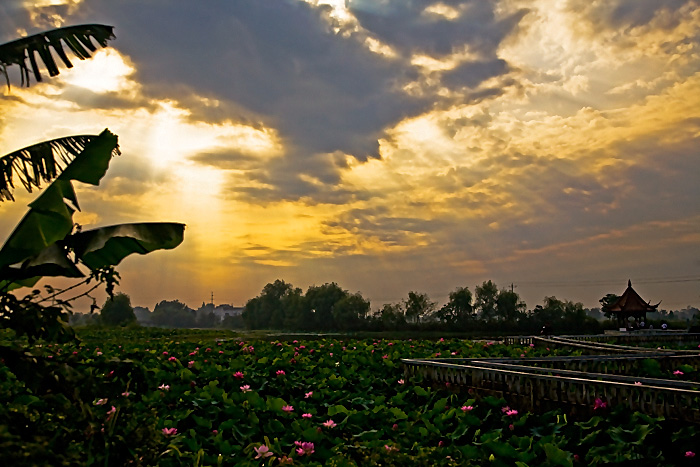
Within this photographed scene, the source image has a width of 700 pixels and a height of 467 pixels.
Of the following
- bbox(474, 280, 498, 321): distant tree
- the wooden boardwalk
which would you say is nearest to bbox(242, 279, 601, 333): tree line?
bbox(474, 280, 498, 321): distant tree

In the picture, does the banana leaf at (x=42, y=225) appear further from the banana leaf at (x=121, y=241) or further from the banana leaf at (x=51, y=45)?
the banana leaf at (x=51, y=45)

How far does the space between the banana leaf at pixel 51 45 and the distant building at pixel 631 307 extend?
3320cm

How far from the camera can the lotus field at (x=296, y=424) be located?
460 cm

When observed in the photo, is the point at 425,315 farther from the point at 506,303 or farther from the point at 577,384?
the point at 577,384

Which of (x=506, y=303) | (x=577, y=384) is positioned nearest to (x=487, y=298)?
(x=506, y=303)

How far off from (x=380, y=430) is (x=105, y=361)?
10.1 ft

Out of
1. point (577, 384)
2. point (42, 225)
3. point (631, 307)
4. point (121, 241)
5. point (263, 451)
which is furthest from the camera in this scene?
point (631, 307)

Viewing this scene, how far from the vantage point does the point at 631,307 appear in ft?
116

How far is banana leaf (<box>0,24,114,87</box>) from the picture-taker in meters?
8.33

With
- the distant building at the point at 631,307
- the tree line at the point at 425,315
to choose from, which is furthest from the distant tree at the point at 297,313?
the distant building at the point at 631,307

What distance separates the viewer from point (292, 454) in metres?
5.29

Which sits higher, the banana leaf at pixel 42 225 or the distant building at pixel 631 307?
the distant building at pixel 631 307

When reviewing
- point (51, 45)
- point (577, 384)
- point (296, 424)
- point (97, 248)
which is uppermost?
point (51, 45)

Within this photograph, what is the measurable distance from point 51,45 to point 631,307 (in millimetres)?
33913
